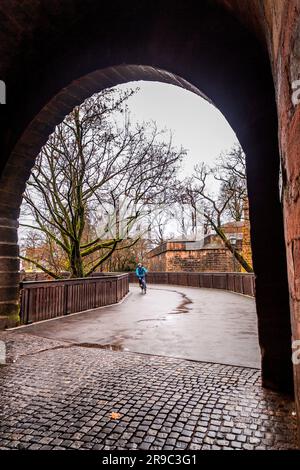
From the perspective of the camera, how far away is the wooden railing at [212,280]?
48.8ft

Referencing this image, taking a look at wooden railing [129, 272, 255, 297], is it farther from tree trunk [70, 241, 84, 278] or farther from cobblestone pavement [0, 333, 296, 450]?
cobblestone pavement [0, 333, 296, 450]

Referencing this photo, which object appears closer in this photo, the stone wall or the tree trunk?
the tree trunk

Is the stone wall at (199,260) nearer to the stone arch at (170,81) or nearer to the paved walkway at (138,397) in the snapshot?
the paved walkway at (138,397)

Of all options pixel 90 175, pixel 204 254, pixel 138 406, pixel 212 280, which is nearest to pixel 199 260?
pixel 204 254

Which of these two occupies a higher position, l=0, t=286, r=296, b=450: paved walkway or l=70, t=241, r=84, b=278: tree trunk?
l=70, t=241, r=84, b=278: tree trunk

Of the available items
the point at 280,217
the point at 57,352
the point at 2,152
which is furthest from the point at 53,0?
the point at 57,352

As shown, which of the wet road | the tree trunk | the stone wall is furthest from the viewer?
the stone wall

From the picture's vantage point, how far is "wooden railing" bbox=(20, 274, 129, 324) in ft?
23.0

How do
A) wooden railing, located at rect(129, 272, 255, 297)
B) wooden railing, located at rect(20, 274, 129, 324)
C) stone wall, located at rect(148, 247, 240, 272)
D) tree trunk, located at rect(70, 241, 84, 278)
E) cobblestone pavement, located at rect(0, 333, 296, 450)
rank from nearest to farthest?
cobblestone pavement, located at rect(0, 333, 296, 450) < wooden railing, located at rect(20, 274, 129, 324) < tree trunk, located at rect(70, 241, 84, 278) < wooden railing, located at rect(129, 272, 255, 297) < stone wall, located at rect(148, 247, 240, 272)

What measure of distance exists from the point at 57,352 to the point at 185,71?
4553 mm

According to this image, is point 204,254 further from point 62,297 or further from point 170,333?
point 170,333

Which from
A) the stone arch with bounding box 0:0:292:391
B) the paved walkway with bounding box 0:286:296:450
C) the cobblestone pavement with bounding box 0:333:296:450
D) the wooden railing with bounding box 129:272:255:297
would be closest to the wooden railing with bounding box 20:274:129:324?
the stone arch with bounding box 0:0:292:391

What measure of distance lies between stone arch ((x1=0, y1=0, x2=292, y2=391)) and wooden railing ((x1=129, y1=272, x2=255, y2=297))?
25.2 feet

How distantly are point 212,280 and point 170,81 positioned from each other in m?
17.2
